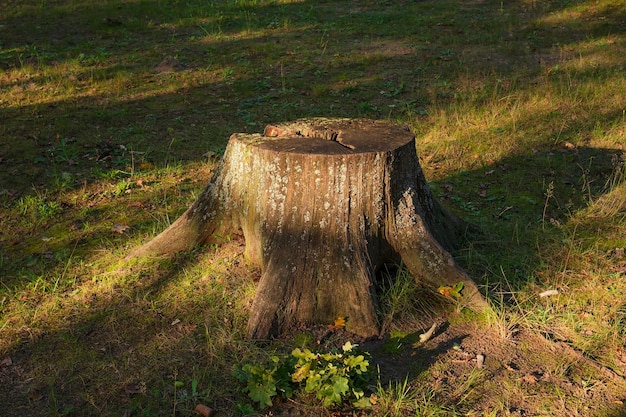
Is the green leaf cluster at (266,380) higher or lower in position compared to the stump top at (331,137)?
lower

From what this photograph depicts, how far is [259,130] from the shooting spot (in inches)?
311

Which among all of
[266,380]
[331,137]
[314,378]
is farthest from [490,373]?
[331,137]

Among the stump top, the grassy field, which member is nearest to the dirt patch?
the grassy field

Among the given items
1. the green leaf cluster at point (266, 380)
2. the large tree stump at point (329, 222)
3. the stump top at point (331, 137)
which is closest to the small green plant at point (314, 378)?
the green leaf cluster at point (266, 380)

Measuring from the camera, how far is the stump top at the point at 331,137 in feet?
13.5

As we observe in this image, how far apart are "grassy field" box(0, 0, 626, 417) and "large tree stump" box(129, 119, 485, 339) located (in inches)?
7.7

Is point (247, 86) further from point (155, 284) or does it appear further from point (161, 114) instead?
point (155, 284)

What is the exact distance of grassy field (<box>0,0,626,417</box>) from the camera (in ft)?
11.7

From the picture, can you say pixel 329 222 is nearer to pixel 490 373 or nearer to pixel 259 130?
pixel 490 373

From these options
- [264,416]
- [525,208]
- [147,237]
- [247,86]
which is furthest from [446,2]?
[264,416]

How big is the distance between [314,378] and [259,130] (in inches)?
202

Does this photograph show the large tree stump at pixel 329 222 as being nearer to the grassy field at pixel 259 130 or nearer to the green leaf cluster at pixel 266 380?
the grassy field at pixel 259 130

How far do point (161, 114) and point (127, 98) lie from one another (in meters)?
0.98

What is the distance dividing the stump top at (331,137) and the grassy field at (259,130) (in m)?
0.99
